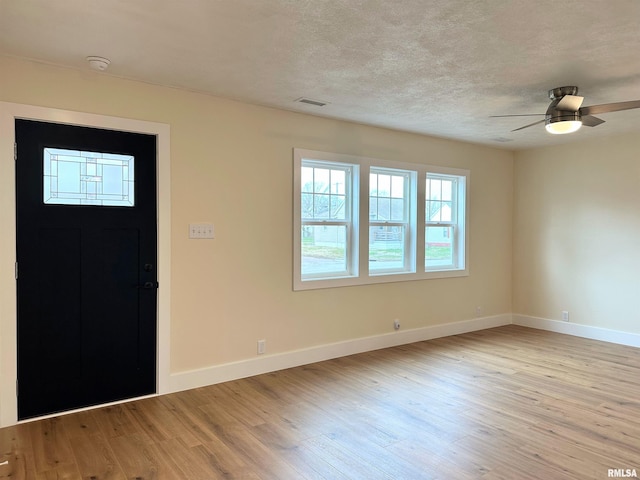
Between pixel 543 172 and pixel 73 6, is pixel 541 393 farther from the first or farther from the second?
pixel 73 6

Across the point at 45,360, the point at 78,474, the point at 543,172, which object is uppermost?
the point at 543,172

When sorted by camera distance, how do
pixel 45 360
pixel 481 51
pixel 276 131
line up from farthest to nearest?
pixel 276 131
pixel 45 360
pixel 481 51

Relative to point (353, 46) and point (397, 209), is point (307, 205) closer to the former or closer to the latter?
point (397, 209)

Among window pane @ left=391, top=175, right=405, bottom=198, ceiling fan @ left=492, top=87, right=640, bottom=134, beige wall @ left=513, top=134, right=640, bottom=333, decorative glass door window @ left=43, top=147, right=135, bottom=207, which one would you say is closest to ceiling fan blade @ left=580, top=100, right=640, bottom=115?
ceiling fan @ left=492, top=87, right=640, bottom=134

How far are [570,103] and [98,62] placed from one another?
3.56m

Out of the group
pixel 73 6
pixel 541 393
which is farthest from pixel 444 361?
pixel 73 6

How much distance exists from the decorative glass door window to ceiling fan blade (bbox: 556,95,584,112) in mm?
3472

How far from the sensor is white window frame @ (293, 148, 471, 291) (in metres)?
4.41

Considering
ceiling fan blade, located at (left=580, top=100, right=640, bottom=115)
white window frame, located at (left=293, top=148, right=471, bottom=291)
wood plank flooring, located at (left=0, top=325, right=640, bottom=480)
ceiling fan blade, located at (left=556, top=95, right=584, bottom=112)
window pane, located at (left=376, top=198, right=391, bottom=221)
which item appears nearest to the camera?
wood plank flooring, located at (left=0, top=325, right=640, bottom=480)

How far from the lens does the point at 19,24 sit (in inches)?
98.5

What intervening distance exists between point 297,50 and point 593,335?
5.25m

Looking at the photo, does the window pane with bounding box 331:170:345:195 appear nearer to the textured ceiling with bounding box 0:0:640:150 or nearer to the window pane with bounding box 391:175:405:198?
the window pane with bounding box 391:175:405:198

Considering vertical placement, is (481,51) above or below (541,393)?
above

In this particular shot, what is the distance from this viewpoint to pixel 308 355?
448 centimetres
